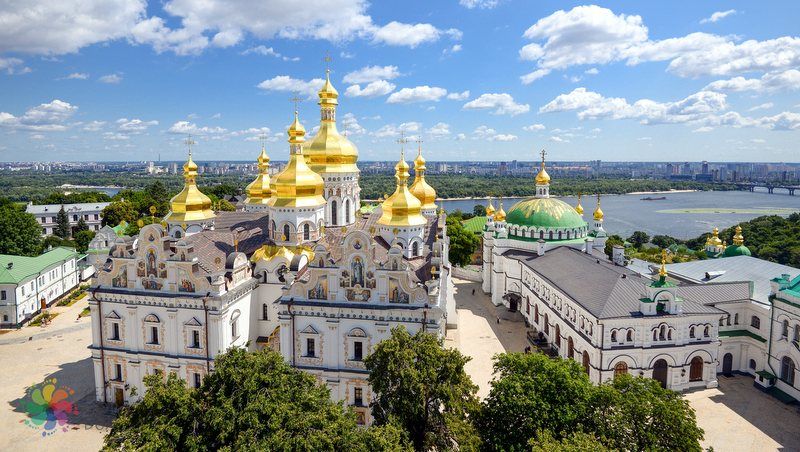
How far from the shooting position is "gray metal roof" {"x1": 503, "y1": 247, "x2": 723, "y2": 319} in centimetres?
1986

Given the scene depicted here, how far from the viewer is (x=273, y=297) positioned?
68.1 feet

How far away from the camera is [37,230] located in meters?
40.1

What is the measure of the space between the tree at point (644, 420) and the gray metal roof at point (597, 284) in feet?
24.8

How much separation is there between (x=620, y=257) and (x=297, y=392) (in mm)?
24742

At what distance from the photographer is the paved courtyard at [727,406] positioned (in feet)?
54.5

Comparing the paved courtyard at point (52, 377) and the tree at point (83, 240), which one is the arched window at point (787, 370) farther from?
the tree at point (83, 240)

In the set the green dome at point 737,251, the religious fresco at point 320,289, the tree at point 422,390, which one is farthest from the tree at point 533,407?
the green dome at point 737,251

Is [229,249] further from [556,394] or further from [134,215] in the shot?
[134,215]

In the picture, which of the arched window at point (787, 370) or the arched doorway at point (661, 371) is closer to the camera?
the arched window at point (787, 370)

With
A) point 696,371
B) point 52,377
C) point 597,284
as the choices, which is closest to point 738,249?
point 696,371

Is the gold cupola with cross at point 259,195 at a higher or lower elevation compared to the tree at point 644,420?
higher

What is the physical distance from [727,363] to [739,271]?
5.49 m

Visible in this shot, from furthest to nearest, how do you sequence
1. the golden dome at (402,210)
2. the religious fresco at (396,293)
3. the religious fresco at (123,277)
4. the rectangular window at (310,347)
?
1. the golden dome at (402,210)
2. the religious fresco at (123,277)
3. the rectangular window at (310,347)
4. the religious fresco at (396,293)

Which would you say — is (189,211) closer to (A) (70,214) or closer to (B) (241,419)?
(B) (241,419)
